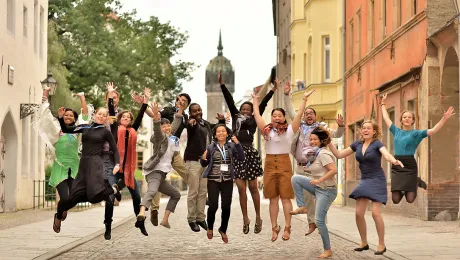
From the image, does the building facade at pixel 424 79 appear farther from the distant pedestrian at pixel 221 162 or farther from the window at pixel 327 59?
the window at pixel 327 59

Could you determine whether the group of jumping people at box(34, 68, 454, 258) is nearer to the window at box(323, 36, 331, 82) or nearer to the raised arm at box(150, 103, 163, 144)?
the raised arm at box(150, 103, 163, 144)

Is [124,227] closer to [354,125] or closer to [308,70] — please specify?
[354,125]

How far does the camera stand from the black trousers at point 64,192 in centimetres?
1619

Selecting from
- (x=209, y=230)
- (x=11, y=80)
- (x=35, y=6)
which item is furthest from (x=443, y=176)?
(x=35, y=6)

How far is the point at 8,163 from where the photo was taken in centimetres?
3453

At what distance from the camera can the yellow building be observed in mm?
44562

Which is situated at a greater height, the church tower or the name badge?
the church tower

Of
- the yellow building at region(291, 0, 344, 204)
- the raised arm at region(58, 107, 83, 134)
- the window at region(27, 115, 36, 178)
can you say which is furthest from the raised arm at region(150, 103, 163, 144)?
the yellow building at region(291, 0, 344, 204)

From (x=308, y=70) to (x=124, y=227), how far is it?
27371mm

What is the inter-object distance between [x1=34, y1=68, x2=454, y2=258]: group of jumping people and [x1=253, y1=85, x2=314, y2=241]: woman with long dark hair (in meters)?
0.01

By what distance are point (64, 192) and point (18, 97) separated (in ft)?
59.1

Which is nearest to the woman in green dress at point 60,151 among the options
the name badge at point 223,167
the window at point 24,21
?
the name badge at point 223,167

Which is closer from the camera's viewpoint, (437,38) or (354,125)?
(437,38)

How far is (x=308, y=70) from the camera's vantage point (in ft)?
166
